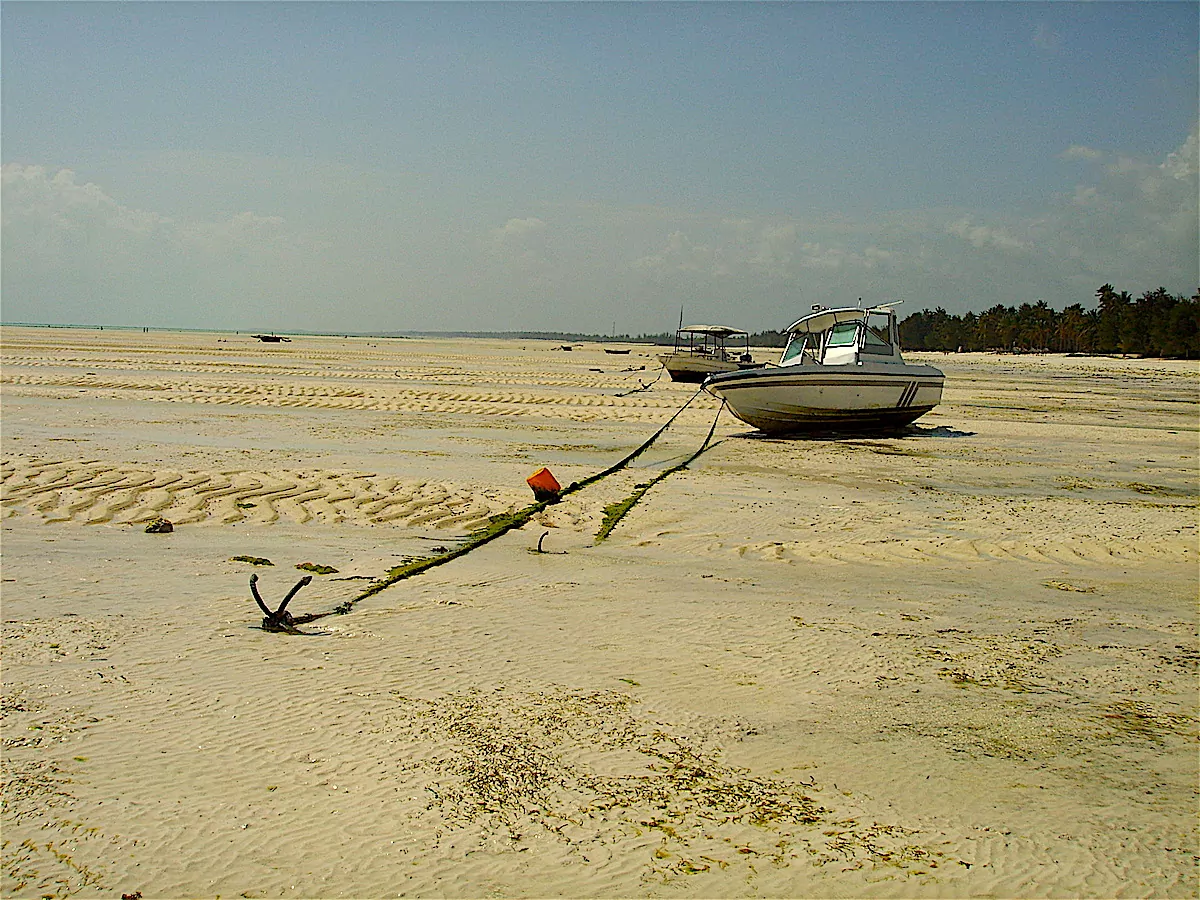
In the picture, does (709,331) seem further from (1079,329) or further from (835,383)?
(1079,329)

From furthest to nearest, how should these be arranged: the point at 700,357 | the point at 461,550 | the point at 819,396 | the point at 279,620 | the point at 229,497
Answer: the point at 700,357
the point at 819,396
the point at 229,497
the point at 461,550
the point at 279,620

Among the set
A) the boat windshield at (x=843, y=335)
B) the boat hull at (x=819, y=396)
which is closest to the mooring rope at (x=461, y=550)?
the boat hull at (x=819, y=396)

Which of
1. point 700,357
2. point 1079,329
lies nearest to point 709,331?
point 700,357

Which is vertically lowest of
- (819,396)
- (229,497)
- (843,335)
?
(229,497)

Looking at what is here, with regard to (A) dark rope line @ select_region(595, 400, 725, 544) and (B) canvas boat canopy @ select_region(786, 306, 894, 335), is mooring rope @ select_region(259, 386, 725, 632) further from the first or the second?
(B) canvas boat canopy @ select_region(786, 306, 894, 335)

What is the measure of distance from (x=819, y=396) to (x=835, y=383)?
0.39 meters

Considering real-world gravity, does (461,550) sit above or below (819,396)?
below

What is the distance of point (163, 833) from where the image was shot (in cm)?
411

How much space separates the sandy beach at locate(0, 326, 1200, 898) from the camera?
13.4 ft

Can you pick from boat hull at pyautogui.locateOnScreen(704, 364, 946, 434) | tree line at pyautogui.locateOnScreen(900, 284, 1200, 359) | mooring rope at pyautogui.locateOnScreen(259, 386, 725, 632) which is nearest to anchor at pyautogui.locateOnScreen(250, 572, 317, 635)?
mooring rope at pyautogui.locateOnScreen(259, 386, 725, 632)

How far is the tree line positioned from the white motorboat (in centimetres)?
7317

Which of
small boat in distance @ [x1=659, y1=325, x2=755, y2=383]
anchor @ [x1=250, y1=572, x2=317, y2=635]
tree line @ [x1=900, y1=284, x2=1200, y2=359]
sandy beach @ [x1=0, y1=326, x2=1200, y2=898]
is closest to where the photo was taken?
sandy beach @ [x1=0, y1=326, x2=1200, y2=898]

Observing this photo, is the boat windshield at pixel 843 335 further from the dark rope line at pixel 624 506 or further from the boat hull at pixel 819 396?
the dark rope line at pixel 624 506

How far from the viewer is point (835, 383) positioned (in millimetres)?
19203
